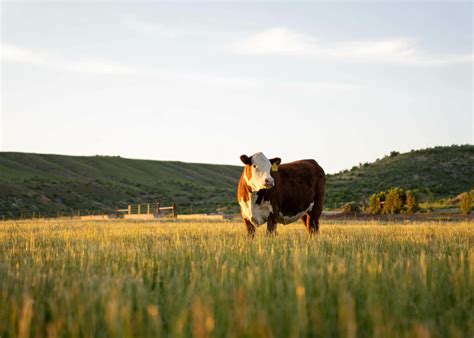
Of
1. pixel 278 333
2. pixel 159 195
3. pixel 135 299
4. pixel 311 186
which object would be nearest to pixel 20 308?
pixel 135 299

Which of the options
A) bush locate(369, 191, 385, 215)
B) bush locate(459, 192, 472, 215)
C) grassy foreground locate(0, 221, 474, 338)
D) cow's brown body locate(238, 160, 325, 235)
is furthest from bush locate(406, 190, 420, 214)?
grassy foreground locate(0, 221, 474, 338)

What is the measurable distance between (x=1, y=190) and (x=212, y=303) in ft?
215

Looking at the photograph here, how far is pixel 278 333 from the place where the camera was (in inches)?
119

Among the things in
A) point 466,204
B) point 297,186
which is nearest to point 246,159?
point 297,186

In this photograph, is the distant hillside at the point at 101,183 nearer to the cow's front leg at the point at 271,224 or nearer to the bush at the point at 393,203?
the bush at the point at 393,203

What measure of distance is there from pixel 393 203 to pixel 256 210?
72.1 feet

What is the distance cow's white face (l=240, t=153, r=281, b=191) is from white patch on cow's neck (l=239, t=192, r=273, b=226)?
0.93 ft

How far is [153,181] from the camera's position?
11119 centimetres

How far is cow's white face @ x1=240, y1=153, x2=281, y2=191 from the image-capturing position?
10.3 meters

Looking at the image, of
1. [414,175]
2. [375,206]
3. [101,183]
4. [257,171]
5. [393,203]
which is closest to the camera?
[257,171]

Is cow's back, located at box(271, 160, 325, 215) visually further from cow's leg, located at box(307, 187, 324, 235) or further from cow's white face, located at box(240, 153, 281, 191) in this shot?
cow's white face, located at box(240, 153, 281, 191)

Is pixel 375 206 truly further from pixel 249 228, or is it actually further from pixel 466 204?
pixel 249 228

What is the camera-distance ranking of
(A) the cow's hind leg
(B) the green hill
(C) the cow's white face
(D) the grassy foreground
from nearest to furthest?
(D) the grassy foreground < (C) the cow's white face < (A) the cow's hind leg < (B) the green hill

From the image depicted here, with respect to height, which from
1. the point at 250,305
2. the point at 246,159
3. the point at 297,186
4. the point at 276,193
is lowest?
the point at 250,305
